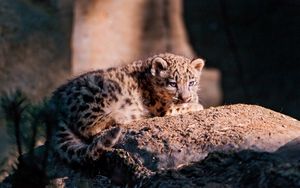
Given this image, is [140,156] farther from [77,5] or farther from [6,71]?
[77,5]

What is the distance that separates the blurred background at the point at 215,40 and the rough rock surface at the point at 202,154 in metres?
4.56

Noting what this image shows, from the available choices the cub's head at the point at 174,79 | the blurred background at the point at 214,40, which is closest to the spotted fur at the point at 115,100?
the cub's head at the point at 174,79

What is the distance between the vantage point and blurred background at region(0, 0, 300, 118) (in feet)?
40.7

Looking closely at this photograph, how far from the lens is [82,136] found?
7.88m

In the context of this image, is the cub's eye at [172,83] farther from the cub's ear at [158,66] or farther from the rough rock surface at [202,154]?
the rough rock surface at [202,154]

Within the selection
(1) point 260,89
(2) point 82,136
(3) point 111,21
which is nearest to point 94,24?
(3) point 111,21

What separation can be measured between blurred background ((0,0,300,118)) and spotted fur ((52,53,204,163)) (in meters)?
3.04

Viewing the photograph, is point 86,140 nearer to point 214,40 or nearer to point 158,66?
point 158,66

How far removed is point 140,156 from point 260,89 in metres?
6.74

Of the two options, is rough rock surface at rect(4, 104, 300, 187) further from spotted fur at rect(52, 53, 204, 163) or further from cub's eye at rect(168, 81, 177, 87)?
cub's eye at rect(168, 81, 177, 87)

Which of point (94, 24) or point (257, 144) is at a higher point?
point (94, 24)

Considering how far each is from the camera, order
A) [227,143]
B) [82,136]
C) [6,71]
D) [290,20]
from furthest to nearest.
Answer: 1. [290,20]
2. [6,71]
3. [82,136]
4. [227,143]

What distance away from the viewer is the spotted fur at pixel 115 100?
7.54m

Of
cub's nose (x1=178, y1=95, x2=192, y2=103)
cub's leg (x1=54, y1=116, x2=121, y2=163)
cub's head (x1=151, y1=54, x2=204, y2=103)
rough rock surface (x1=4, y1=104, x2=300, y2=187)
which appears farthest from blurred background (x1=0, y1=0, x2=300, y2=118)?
rough rock surface (x1=4, y1=104, x2=300, y2=187)
